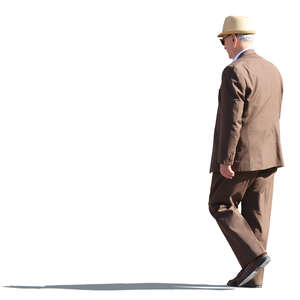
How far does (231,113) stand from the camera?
9484mm

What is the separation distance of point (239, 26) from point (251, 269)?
2.29 m

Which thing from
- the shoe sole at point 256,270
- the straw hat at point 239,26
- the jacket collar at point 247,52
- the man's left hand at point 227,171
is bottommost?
the shoe sole at point 256,270

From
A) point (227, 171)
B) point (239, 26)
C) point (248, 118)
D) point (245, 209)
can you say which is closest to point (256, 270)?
point (245, 209)

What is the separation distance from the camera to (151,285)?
9.93 m

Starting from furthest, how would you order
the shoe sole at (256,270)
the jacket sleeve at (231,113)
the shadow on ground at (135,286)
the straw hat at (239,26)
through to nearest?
1. the straw hat at (239,26)
2. the shadow on ground at (135,286)
3. the shoe sole at (256,270)
4. the jacket sleeve at (231,113)

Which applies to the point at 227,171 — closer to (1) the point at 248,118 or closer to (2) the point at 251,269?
(1) the point at 248,118

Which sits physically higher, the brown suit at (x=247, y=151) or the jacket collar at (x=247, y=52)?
the jacket collar at (x=247, y=52)

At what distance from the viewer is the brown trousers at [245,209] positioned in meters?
9.68

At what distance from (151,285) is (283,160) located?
1736mm

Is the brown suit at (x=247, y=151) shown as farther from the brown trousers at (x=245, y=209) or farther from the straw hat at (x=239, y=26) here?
the straw hat at (x=239, y=26)

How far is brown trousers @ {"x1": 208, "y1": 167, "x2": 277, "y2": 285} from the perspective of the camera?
9.68 metres

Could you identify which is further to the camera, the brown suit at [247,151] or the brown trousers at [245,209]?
the brown trousers at [245,209]

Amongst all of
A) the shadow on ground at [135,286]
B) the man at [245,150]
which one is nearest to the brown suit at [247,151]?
the man at [245,150]

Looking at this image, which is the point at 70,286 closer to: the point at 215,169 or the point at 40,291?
the point at 40,291
